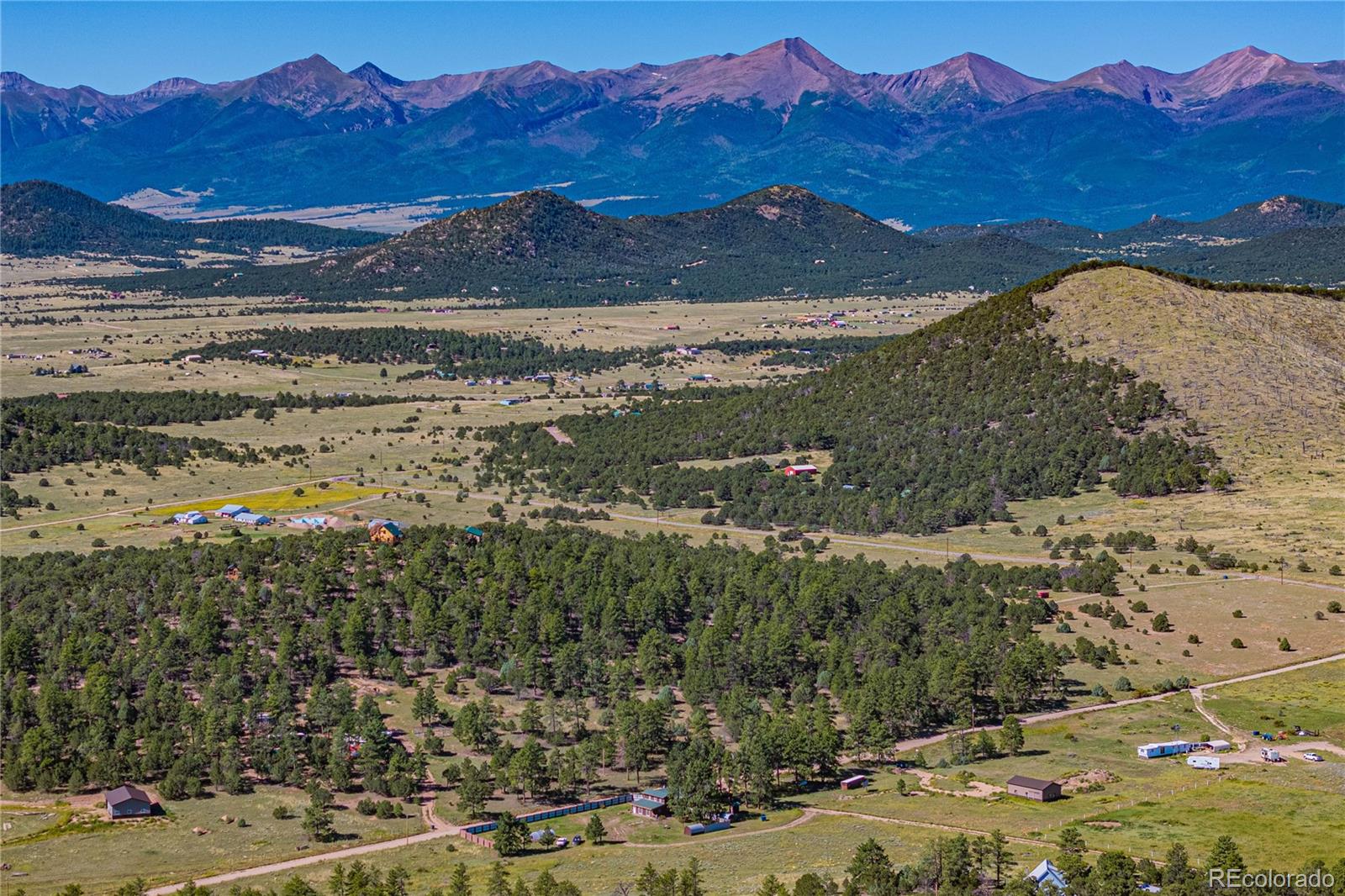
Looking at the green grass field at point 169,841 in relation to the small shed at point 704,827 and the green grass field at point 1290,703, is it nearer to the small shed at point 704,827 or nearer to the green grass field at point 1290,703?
the small shed at point 704,827

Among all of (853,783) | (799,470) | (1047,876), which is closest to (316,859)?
(853,783)

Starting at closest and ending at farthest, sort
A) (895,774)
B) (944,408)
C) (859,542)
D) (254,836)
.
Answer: (254,836) < (895,774) < (859,542) < (944,408)

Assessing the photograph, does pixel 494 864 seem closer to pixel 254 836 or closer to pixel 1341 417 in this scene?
pixel 254 836

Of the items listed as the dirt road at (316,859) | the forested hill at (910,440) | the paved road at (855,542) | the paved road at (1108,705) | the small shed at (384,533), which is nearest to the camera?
the dirt road at (316,859)

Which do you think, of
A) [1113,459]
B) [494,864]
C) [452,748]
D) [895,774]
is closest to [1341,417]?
[1113,459]

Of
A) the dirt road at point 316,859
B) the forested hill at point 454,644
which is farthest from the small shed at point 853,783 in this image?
the dirt road at point 316,859

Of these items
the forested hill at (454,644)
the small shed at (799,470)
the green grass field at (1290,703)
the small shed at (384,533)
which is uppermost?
the small shed at (799,470)

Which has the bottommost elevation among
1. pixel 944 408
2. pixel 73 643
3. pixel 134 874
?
pixel 134 874
